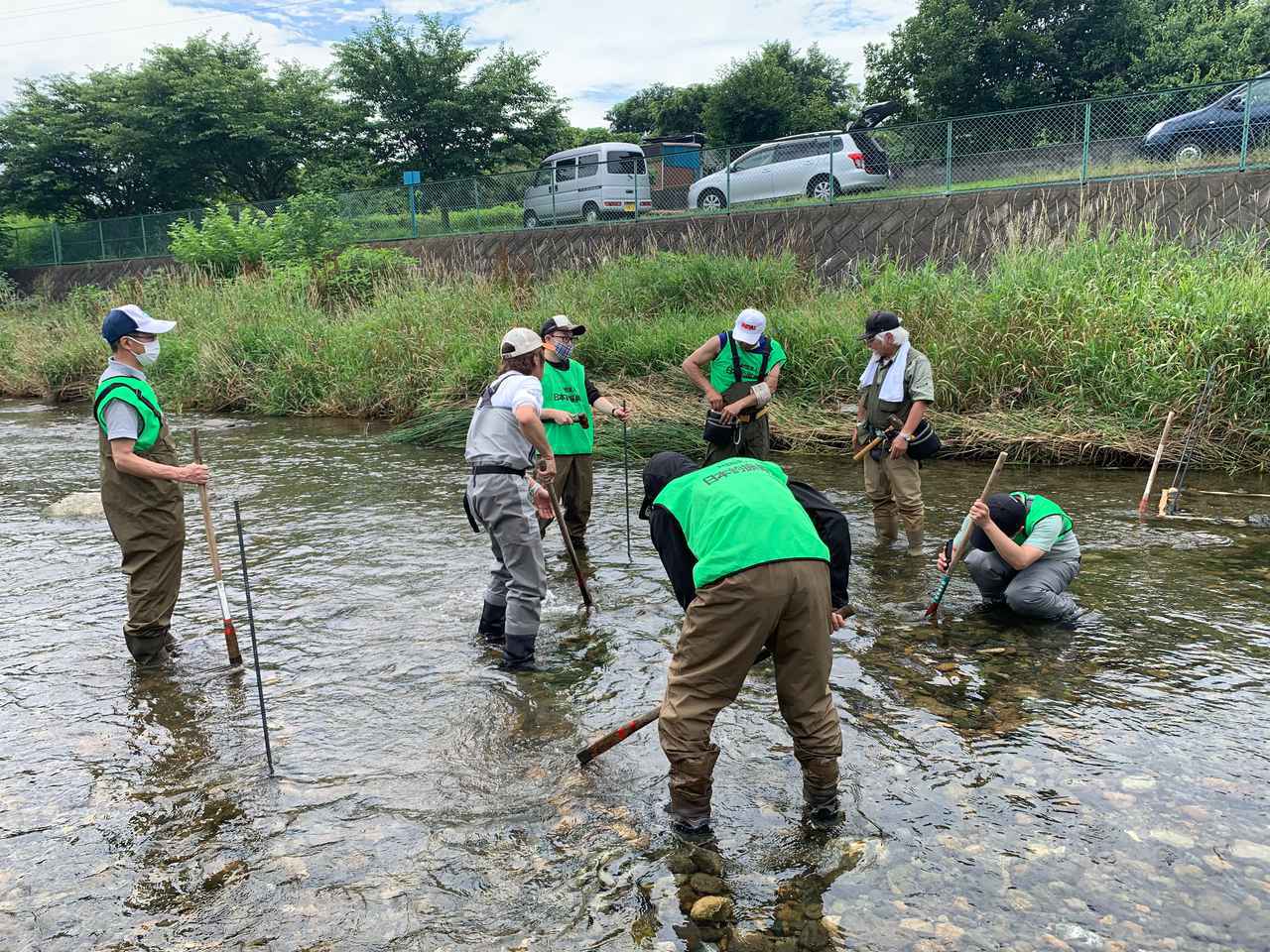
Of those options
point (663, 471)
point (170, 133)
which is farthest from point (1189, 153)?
point (170, 133)

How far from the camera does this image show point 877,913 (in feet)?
10.9

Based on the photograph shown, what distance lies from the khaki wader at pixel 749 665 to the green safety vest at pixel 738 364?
4447mm

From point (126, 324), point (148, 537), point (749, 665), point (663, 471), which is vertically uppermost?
point (126, 324)

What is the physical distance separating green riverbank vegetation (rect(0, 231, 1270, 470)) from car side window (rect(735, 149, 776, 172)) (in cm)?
402

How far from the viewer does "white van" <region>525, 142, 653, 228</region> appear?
20.2m

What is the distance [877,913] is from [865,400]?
4.73m

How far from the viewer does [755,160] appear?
61.4 feet

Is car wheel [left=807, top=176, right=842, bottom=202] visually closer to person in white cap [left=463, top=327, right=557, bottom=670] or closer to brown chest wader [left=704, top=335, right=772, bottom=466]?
brown chest wader [left=704, top=335, right=772, bottom=466]

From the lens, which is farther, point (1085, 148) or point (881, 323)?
point (1085, 148)

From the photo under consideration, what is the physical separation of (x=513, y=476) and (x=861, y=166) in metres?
13.8

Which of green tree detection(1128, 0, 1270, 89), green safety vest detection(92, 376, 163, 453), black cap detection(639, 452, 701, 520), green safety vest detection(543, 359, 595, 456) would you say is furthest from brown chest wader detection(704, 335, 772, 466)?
green tree detection(1128, 0, 1270, 89)

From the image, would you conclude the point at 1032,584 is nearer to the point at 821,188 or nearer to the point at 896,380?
the point at 896,380

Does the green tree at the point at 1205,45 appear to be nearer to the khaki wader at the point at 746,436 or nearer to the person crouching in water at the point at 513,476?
the khaki wader at the point at 746,436

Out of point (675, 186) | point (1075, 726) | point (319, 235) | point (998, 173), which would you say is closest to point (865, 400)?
point (1075, 726)
